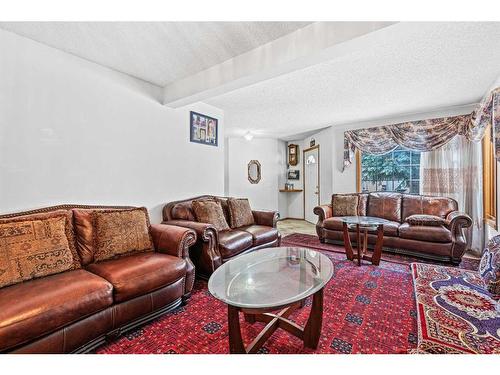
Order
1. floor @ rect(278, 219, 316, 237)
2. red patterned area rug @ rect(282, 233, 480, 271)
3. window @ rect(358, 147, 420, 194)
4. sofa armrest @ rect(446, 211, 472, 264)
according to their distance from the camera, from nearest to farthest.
→ sofa armrest @ rect(446, 211, 472, 264)
red patterned area rug @ rect(282, 233, 480, 271)
window @ rect(358, 147, 420, 194)
floor @ rect(278, 219, 316, 237)

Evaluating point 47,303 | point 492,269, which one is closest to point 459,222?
point 492,269

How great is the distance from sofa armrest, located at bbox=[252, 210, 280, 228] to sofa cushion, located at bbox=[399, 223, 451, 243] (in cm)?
182

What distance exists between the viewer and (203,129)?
3.74 metres

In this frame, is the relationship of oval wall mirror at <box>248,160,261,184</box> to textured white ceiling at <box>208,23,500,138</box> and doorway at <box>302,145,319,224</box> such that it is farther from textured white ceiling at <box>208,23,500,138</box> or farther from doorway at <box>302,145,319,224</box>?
textured white ceiling at <box>208,23,500,138</box>

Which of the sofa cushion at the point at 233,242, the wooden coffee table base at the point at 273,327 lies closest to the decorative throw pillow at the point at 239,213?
the sofa cushion at the point at 233,242

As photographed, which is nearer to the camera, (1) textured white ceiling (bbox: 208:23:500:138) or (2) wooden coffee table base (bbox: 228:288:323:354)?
(2) wooden coffee table base (bbox: 228:288:323:354)

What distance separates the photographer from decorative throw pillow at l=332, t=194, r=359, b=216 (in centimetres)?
430

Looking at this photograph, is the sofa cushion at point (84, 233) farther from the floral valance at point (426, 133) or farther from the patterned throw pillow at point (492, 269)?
the floral valance at point (426, 133)

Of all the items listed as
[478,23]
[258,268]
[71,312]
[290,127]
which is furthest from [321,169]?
[71,312]

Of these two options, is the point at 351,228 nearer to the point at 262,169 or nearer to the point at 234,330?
the point at 234,330

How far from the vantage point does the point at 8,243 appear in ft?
5.18

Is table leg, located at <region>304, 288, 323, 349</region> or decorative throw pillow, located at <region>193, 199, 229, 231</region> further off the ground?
decorative throw pillow, located at <region>193, 199, 229, 231</region>

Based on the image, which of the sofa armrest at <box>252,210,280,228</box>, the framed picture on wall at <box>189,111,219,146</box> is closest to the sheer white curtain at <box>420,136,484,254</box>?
the sofa armrest at <box>252,210,280,228</box>

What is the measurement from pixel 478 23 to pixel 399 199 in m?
2.80
